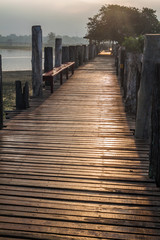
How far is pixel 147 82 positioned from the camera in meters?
5.73

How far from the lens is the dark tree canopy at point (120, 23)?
170 feet

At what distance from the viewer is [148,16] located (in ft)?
184

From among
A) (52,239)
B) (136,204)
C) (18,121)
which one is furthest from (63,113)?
(52,239)

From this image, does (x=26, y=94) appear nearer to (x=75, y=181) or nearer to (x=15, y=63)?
(x=75, y=181)

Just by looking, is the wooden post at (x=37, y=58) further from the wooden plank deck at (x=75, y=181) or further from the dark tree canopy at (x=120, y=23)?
the dark tree canopy at (x=120, y=23)

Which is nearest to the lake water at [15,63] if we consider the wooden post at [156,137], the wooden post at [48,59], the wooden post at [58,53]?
the wooden post at [58,53]

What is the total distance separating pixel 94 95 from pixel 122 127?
166 inches

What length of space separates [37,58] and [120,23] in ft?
147

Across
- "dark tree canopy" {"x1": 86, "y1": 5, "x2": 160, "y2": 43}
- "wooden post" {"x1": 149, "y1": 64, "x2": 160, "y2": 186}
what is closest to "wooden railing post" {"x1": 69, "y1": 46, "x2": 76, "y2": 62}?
"wooden post" {"x1": 149, "y1": 64, "x2": 160, "y2": 186}

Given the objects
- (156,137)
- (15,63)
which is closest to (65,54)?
(156,137)

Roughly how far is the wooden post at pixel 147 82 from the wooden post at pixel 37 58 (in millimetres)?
5442

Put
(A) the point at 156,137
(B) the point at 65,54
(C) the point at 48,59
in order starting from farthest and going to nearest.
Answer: (B) the point at 65,54, (C) the point at 48,59, (A) the point at 156,137

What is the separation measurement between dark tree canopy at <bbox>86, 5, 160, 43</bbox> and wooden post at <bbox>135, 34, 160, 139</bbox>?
45665 mm

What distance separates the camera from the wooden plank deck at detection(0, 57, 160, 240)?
3.31 m
